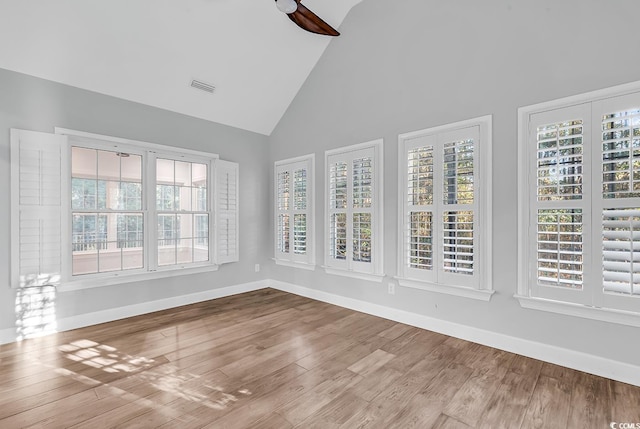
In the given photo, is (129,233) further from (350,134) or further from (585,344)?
(585,344)

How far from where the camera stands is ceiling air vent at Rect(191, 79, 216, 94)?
394 centimetres

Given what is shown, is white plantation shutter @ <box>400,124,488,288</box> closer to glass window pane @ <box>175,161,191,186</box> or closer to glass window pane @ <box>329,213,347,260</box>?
glass window pane @ <box>329,213,347,260</box>

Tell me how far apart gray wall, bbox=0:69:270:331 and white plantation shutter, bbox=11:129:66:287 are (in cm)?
7

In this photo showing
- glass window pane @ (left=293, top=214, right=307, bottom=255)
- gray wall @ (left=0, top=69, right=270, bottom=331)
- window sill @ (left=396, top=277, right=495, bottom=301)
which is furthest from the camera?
glass window pane @ (left=293, top=214, right=307, bottom=255)

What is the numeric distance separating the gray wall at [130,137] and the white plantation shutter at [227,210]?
0.13m

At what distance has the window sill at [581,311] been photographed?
224cm

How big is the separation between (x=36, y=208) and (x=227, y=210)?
2.17 m

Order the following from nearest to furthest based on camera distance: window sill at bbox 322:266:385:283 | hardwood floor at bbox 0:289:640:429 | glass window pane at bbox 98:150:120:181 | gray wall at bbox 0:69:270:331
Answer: hardwood floor at bbox 0:289:640:429 < gray wall at bbox 0:69:270:331 < glass window pane at bbox 98:150:120:181 < window sill at bbox 322:266:385:283

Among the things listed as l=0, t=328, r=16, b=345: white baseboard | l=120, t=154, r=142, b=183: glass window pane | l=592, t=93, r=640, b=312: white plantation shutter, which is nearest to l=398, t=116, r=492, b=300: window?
Result: l=592, t=93, r=640, b=312: white plantation shutter

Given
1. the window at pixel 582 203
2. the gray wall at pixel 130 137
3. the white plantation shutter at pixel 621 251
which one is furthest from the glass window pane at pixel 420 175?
the gray wall at pixel 130 137

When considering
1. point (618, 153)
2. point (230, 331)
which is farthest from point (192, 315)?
point (618, 153)

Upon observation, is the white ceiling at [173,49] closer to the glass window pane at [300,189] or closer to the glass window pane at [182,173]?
the glass window pane at [182,173]

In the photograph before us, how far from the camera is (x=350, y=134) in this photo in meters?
4.06

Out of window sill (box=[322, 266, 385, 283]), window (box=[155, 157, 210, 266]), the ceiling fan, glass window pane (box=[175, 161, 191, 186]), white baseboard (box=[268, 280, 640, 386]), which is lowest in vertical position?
white baseboard (box=[268, 280, 640, 386])
